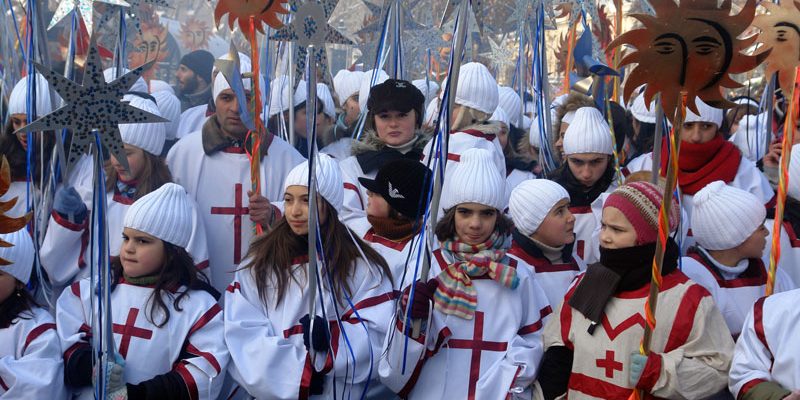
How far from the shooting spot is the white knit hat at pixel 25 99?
19.6ft

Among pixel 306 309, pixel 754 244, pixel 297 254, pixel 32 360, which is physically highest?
pixel 754 244

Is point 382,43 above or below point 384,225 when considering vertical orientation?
above

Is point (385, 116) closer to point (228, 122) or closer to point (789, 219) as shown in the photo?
point (228, 122)

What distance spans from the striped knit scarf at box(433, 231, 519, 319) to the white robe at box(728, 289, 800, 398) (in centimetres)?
98

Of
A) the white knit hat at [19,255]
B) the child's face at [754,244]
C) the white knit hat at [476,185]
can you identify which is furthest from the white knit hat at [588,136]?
the white knit hat at [19,255]

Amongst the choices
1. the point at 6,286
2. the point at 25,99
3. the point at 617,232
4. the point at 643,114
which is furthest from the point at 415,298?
the point at 643,114

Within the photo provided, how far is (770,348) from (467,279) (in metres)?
1.25

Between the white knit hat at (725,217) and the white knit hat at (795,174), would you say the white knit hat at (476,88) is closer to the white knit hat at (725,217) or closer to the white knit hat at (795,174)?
the white knit hat at (795,174)

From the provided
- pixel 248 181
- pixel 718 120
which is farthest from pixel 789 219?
pixel 248 181

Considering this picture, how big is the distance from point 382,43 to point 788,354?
13.4 feet

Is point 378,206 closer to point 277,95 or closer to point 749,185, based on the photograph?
point 749,185

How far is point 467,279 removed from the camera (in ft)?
14.3

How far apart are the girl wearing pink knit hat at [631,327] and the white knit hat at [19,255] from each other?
226cm

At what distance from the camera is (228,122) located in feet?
19.2
